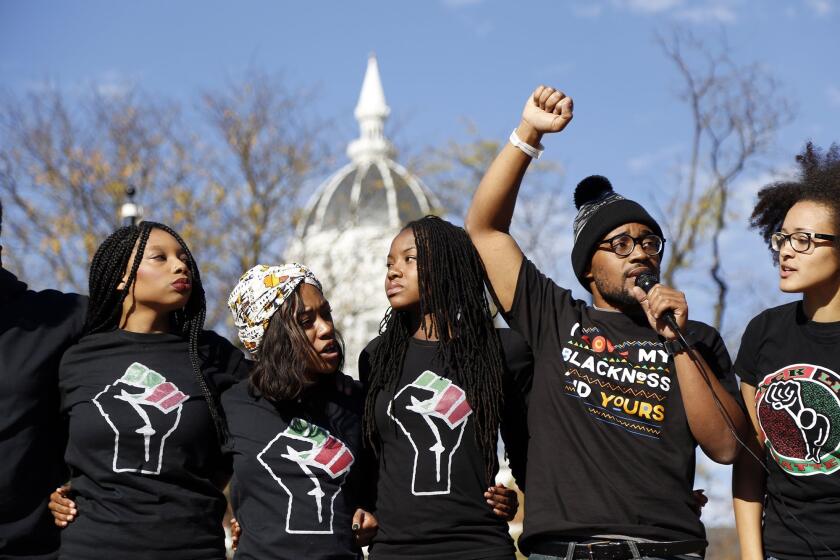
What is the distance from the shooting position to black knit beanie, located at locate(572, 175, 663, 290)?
166 inches

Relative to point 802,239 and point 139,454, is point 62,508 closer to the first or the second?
point 139,454

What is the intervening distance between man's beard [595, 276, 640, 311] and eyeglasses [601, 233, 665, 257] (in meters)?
0.13

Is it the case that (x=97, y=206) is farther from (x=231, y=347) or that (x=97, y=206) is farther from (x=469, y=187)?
(x=231, y=347)

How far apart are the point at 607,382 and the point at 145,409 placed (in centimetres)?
182

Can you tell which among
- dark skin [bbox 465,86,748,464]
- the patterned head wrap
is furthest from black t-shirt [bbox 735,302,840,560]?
the patterned head wrap

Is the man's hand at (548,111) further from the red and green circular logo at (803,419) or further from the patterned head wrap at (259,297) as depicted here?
the red and green circular logo at (803,419)


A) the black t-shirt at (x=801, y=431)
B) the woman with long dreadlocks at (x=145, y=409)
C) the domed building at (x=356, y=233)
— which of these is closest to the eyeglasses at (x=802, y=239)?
the black t-shirt at (x=801, y=431)

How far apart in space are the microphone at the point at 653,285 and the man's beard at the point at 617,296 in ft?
0.43

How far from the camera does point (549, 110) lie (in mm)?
4203

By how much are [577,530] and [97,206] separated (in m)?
15.4

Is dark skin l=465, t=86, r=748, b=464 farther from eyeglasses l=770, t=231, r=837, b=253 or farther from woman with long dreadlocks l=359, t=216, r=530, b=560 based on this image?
Result: eyeglasses l=770, t=231, r=837, b=253

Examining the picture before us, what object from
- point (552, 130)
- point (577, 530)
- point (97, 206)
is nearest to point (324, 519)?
point (577, 530)

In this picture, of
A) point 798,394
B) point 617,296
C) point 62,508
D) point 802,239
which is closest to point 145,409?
point 62,508

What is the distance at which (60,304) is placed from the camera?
4.74 m
